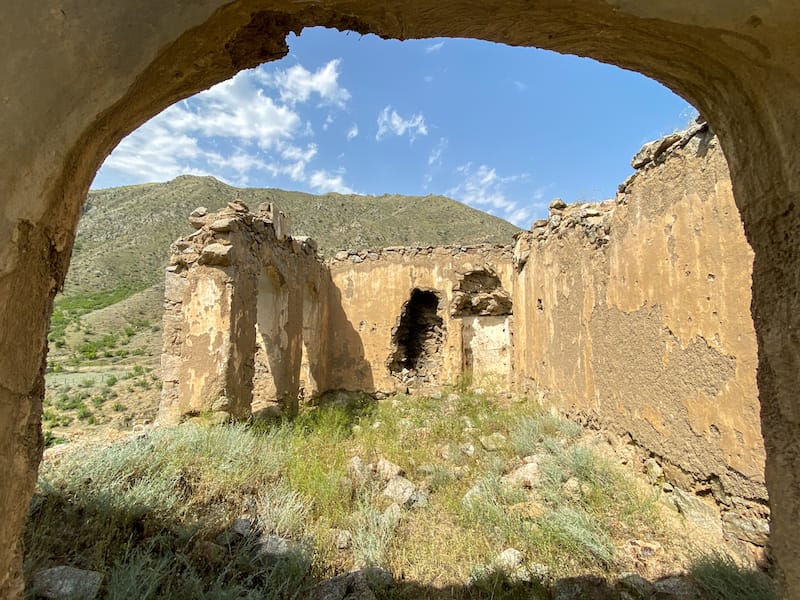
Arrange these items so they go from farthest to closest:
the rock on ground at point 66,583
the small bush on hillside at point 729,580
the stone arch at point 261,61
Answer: the small bush on hillside at point 729,580, the rock on ground at point 66,583, the stone arch at point 261,61

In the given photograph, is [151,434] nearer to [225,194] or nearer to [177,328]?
[177,328]

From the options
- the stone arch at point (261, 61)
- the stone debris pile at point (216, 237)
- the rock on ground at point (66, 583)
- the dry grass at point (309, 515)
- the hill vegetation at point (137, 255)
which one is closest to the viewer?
the stone arch at point (261, 61)

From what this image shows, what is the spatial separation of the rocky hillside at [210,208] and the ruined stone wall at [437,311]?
17741 millimetres

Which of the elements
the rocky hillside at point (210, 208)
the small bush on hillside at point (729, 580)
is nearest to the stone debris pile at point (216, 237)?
the small bush on hillside at point (729, 580)

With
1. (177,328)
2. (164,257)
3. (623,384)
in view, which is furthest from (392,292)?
(164,257)

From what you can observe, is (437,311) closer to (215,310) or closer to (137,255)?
(215,310)

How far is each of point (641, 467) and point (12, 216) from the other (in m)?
4.77

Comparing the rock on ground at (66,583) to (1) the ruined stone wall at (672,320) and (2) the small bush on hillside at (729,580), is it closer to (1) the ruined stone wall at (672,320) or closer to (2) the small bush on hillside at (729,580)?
(2) the small bush on hillside at (729,580)

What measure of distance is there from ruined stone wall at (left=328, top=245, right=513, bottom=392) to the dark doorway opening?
48mm

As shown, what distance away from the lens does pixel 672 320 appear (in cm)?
372

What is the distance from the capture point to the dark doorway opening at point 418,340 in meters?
9.84

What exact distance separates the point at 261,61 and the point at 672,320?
3.65 m

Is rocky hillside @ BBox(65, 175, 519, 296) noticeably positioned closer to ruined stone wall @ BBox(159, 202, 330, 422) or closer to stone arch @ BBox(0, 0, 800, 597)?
ruined stone wall @ BBox(159, 202, 330, 422)

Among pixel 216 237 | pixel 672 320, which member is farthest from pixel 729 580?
pixel 216 237
